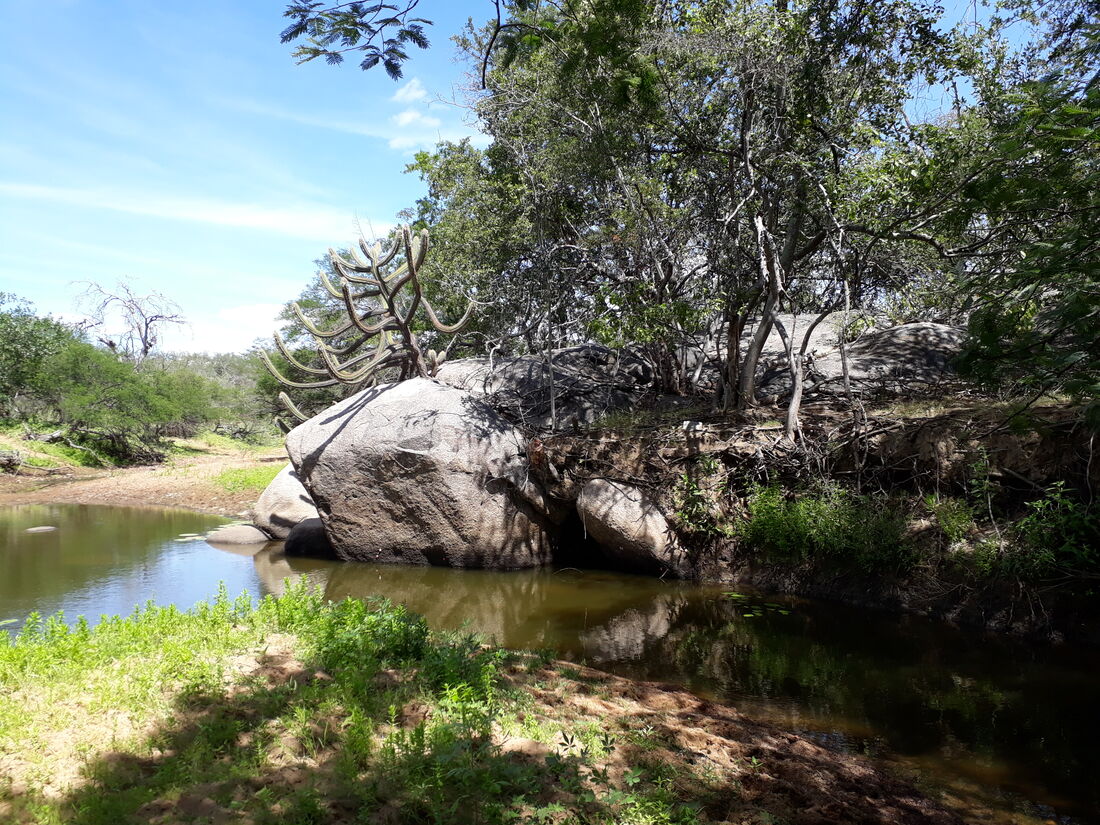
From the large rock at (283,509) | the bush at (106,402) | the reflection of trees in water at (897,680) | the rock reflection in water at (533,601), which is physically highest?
the bush at (106,402)

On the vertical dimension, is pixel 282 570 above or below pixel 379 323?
below

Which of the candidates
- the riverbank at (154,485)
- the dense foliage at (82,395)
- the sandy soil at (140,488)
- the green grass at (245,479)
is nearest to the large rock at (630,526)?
the riverbank at (154,485)

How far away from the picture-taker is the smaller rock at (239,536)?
13.3m

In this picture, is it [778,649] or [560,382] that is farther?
[560,382]

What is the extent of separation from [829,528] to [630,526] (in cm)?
263

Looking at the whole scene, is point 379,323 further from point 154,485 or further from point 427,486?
point 154,485

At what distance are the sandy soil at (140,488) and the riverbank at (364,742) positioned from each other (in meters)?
13.9

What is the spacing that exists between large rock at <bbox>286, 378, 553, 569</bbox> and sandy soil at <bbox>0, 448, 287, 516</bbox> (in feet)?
24.4

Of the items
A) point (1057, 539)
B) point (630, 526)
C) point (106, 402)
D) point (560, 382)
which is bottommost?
point (630, 526)

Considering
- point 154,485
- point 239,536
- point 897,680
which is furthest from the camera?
point 154,485

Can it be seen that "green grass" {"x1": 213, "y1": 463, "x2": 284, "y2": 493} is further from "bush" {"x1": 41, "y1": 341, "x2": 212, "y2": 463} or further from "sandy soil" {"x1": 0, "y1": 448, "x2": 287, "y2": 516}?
"bush" {"x1": 41, "y1": 341, "x2": 212, "y2": 463}

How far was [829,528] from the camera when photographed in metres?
8.66

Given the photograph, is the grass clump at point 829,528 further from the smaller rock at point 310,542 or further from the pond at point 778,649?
the smaller rock at point 310,542

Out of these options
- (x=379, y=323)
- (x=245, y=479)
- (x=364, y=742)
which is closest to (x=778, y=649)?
(x=364, y=742)
